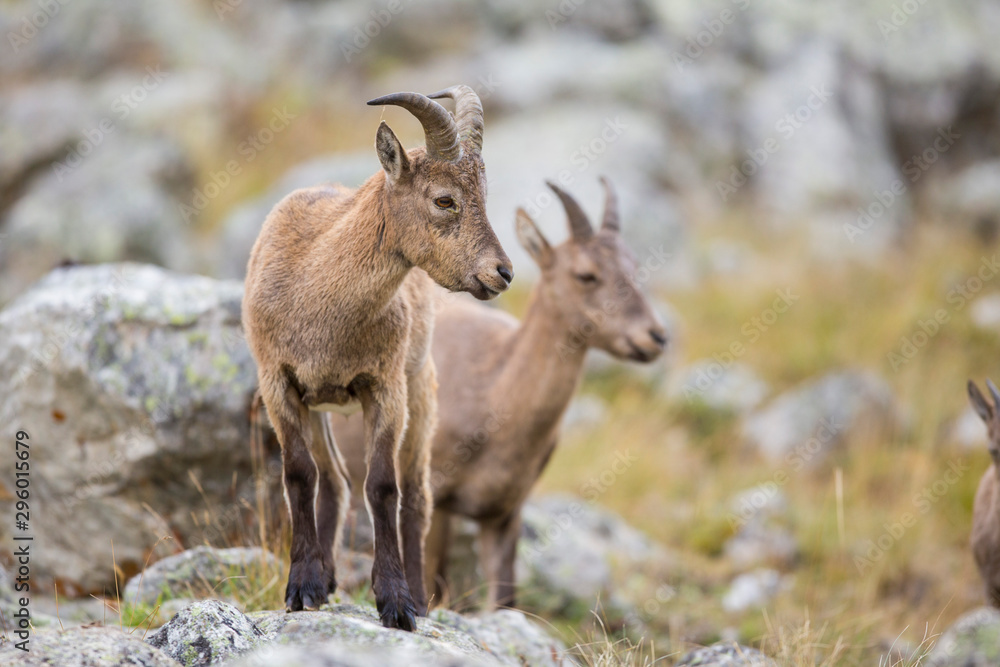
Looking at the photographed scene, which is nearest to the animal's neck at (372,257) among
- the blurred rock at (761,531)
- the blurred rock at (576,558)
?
the blurred rock at (576,558)

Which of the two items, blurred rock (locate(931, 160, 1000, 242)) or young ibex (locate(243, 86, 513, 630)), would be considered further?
blurred rock (locate(931, 160, 1000, 242))

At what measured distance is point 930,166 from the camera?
19.2 meters

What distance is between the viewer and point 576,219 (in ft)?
23.9

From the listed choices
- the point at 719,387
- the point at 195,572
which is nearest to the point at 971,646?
the point at 195,572

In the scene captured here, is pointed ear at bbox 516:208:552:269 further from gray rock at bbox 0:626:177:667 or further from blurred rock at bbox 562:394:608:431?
gray rock at bbox 0:626:177:667

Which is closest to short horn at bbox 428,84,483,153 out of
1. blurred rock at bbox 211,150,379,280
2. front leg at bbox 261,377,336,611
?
front leg at bbox 261,377,336,611

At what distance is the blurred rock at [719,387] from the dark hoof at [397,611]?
26.5ft

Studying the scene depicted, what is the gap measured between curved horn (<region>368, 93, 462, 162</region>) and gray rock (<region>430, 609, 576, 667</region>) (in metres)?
2.24

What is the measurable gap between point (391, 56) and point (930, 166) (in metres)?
11.0

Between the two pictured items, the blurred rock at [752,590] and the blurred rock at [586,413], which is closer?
the blurred rock at [752,590]

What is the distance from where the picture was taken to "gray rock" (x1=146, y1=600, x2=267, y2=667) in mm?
3461

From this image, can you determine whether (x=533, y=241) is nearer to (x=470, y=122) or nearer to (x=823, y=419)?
(x=470, y=122)

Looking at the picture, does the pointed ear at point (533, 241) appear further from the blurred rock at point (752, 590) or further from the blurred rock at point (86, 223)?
the blurred rock at point (86, 223)

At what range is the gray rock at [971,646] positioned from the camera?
486 cm
